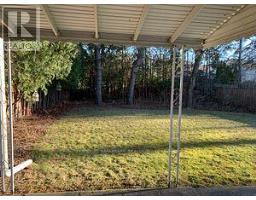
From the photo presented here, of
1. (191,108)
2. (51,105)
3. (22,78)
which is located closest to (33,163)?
(22,78)

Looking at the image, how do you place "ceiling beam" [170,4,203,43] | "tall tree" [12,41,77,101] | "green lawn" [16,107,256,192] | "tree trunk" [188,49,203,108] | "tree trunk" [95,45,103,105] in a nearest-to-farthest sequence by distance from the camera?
"ceiling beam" [170,4,203,43] → "green lawn" [16,107,256,192] → "tall tree" [12,41,77,101] → "tree trunk" [95,45,103,105] → "tree trunk" [188,49,203,108]

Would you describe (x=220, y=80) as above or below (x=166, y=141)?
above

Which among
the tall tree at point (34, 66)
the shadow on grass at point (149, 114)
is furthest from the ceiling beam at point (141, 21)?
the shadow on grass at point (149, 114)

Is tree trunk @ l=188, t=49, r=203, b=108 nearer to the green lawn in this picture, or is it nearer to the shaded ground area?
the green lawn

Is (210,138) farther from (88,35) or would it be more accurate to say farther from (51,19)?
(51,19)

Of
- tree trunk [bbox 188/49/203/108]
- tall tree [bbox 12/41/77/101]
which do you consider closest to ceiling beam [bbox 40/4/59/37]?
tall tree [bbox 12/41/77/101]

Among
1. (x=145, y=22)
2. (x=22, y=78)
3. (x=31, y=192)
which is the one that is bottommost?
(x=31, y=192)

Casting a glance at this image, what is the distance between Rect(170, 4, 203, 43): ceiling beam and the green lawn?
2179 mm

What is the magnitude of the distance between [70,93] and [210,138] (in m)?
12.4

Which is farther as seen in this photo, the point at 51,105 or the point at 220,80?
the point at 220,80

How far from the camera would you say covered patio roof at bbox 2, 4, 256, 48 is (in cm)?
374

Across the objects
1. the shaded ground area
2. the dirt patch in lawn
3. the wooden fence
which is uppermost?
the wooden fence

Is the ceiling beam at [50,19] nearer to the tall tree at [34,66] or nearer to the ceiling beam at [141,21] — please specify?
the ceiling beam at [141,21]

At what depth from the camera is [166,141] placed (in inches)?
330
